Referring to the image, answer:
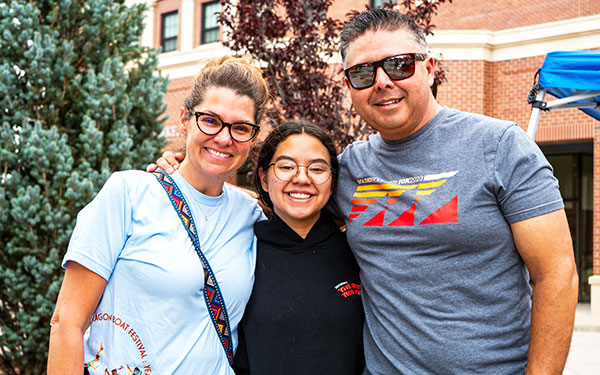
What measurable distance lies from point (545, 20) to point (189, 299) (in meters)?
14.2

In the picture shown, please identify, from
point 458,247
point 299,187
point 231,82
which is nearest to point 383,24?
point 231,82

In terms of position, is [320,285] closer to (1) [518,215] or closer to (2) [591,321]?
(1) [518,215]

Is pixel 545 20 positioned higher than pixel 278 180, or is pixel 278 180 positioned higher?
pixel 545 20

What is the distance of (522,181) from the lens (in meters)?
2.10

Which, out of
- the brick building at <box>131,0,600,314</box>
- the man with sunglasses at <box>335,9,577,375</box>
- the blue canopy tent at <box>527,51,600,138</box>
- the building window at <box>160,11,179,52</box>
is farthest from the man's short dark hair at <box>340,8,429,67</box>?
the building window at <box>160,11,179,52</box>

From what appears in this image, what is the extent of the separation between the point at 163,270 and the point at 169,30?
18518mm

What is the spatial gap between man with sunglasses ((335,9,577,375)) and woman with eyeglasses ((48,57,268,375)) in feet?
1.96

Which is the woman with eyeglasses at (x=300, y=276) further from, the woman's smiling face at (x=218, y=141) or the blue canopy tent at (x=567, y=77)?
the blue canopy tent at (x=567, y=77)

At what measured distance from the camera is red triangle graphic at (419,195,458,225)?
7.28ft

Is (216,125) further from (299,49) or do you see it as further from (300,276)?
(299,49)

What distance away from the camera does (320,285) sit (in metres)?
2.69

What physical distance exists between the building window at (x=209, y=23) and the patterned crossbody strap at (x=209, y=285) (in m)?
16.6

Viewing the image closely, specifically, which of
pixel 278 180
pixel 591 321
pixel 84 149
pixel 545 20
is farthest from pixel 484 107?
pixel 278 180

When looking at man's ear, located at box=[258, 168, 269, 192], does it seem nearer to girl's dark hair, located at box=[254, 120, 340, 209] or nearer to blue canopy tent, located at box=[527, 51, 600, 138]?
girl's dark hair, located at box=[254, 120, 340, 209]
